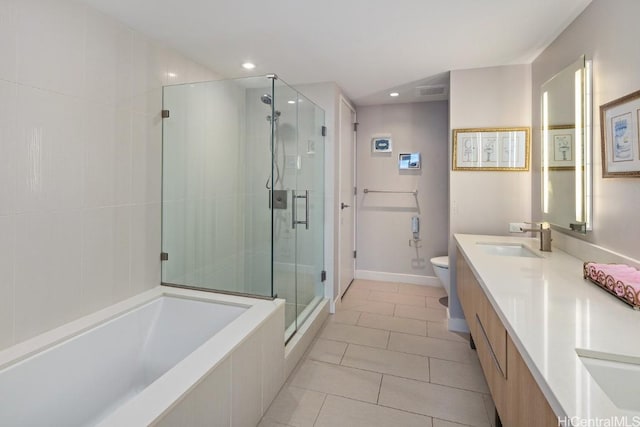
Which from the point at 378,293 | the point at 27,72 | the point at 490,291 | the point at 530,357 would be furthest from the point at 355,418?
the point at 27,72

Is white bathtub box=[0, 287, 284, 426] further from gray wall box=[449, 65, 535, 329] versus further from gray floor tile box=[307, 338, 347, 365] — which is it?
gray wall box=[449, 65, 535, 329]

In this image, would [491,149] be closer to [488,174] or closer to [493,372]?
[488,174]

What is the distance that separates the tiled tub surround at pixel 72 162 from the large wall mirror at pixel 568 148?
8.85 feet

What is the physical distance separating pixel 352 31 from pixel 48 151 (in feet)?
6.08

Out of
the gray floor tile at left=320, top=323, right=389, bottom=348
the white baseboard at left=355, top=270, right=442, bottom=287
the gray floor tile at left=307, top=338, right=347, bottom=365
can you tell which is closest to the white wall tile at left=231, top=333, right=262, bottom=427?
the gray floor tile at left=307, top=338, right=347, bottom=365

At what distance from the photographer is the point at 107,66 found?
6.03ft

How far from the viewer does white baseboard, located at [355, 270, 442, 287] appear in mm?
4027

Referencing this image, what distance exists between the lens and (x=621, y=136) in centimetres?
149

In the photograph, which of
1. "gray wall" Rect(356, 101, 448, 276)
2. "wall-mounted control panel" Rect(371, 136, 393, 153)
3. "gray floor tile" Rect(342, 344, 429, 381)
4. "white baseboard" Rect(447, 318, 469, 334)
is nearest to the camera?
"gray floor tile" Rect(342, 344, 429, 381)

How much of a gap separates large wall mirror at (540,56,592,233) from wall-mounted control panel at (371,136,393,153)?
6.13ft

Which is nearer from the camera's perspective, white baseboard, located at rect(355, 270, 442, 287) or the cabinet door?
the cabinet door

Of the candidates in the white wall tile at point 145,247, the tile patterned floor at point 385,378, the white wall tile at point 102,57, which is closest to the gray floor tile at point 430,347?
the tile patterned floor at point 385,378

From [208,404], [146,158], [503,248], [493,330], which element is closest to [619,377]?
[493,330]

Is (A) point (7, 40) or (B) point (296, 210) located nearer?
(A) point (7, 40)
